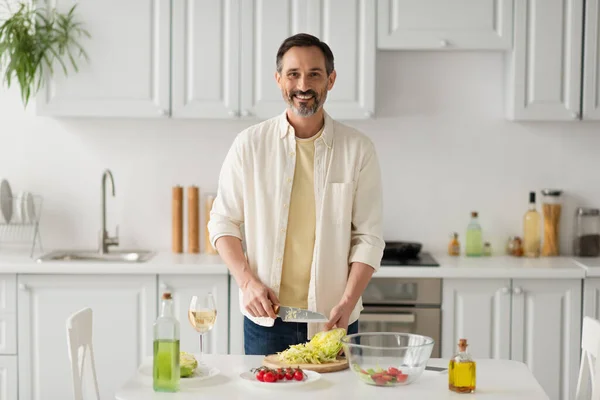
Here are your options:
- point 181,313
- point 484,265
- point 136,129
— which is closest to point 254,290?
point 181,313

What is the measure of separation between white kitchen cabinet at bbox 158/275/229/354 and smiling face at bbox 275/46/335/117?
1426mm

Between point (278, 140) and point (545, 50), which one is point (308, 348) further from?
point (545, 50)

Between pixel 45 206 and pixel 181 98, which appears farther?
pixel 45 206

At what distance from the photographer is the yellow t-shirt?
3021 millimetres

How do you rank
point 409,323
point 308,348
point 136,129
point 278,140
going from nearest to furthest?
point 308,348
point 278,140
point 409,323
point 136,129

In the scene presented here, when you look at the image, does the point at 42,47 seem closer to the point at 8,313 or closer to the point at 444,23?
the point at 8,313

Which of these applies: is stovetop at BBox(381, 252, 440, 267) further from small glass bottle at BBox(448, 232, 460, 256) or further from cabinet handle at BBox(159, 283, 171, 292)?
cabinet handle at BBox(159, 283, 171, 292)

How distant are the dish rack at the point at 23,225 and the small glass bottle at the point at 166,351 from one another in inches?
94.8

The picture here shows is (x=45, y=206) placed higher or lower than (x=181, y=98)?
lower

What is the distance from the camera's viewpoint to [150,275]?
4.16m

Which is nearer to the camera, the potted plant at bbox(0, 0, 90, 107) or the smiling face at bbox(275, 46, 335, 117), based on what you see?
the smiling face at bbox(275, 46, 335, 117)

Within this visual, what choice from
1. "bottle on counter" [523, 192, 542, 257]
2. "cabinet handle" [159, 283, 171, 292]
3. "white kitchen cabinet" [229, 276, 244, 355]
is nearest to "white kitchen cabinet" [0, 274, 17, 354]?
"cabinet handle" [159, 283, 171, 292]

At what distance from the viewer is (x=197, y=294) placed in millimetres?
4160

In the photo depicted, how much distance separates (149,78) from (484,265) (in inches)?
70.8
